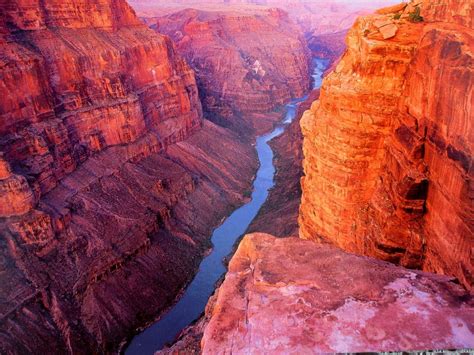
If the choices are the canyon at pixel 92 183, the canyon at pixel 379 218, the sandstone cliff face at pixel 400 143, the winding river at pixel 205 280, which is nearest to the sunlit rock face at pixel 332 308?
the canyon at pixel 379 218

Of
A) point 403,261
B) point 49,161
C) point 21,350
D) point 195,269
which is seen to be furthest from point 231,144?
point 403,261

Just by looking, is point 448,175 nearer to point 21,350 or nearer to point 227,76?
point 21,350

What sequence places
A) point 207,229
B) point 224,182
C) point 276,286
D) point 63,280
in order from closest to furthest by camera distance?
point 276,286, point 63,280, point 207,229, point 224,182

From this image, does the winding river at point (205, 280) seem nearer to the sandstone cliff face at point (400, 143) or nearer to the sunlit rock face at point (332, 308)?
the sandstone cliff face at point (400, 143)

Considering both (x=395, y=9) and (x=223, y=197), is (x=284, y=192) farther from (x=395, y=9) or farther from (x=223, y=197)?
A: (x=395, y=9)

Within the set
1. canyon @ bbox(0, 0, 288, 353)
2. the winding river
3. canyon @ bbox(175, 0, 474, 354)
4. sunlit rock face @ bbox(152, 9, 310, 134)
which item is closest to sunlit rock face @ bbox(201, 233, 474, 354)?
canyon @ bbox(175, 0, 474, 354)

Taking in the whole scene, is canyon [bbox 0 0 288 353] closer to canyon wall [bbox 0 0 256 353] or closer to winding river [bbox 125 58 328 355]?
canyon wall [bbox 0 0 256 353]
